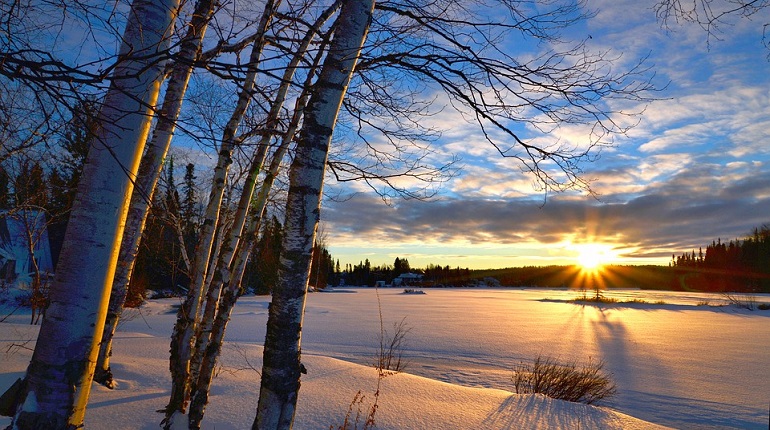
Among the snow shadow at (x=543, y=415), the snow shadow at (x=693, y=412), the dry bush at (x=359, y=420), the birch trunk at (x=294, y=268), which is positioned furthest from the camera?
the snow shadow at (x=693, y=412)

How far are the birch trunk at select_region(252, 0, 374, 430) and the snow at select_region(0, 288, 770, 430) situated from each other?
1.23m

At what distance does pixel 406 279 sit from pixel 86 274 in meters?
61.3

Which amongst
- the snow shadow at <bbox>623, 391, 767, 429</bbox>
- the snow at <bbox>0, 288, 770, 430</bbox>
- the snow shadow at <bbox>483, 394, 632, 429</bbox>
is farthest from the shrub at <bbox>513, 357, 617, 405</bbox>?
the snow shadow at <bbox>483, 394, 632, 429</bbox>

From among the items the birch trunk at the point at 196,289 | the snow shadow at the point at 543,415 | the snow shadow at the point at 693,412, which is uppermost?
the birch trunk at the point at 196,289

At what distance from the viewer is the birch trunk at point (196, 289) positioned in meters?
3.54

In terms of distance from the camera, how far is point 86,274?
74.1 inches

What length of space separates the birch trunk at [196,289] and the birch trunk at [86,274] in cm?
147

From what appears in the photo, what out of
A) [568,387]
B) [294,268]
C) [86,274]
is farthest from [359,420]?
[568,387]

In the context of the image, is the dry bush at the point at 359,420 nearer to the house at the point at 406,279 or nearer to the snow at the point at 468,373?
the snow at the point at 468,373

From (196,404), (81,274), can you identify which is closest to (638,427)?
(196,404)

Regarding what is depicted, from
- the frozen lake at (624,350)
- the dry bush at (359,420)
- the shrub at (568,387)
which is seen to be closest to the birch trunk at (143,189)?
the dry bush at (359,420)

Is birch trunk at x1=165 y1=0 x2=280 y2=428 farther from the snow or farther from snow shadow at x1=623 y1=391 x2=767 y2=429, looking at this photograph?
snow shadow at x1=623 y1=391 x2=767 y2=429

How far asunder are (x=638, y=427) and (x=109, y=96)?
15.5ft

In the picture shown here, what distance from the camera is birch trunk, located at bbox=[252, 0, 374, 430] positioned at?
230cm
